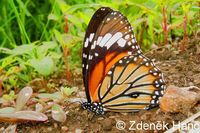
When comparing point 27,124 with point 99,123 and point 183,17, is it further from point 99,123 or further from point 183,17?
point 183,17

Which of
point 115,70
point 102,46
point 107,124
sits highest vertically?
point 102,46

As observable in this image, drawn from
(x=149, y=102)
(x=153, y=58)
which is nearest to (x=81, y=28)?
(x=153, y=58)

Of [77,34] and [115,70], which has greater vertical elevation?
[77,34]

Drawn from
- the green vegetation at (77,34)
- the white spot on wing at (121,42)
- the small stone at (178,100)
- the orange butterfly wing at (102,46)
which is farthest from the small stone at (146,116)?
the green vegetation at (77,34)

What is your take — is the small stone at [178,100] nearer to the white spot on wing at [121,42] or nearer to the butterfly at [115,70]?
the butterfly at [115,70]

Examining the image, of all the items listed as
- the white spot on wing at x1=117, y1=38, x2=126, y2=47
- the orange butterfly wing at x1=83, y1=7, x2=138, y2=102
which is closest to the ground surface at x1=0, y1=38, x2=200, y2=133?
the orange butterfly wing at x1=83, y1=7, x2=138, y2=102

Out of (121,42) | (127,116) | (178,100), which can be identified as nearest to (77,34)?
(121,42)

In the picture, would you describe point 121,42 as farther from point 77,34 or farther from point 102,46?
point 77,34
